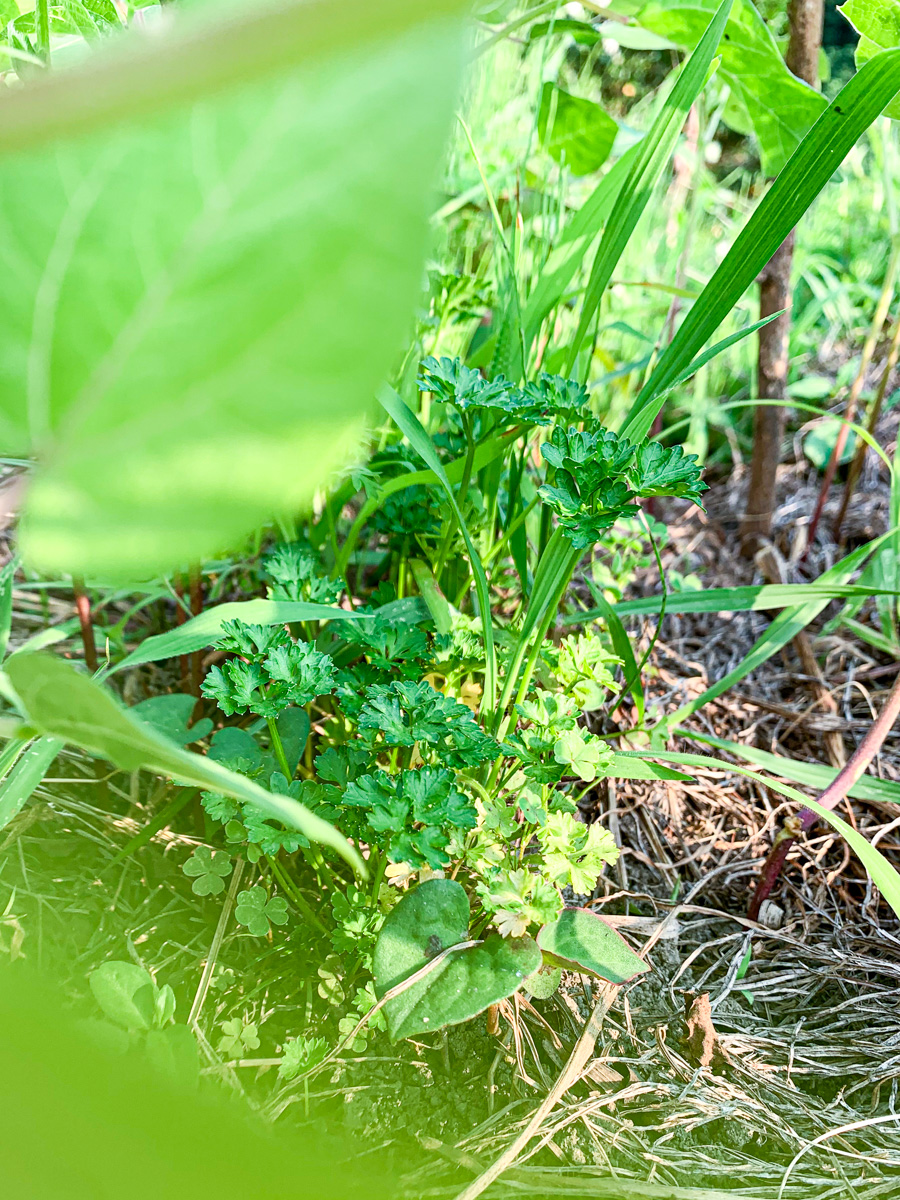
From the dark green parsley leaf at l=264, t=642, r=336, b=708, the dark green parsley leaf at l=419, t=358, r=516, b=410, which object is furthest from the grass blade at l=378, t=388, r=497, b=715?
the dark green parsley leaf at l=264, t=642, r=336, b=708

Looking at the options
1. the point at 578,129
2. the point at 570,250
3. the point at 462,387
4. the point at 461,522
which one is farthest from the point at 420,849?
the point at 578,129

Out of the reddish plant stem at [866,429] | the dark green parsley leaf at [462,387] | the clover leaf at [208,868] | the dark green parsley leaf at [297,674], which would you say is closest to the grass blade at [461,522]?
the dark green parsley leaf at [462,387]

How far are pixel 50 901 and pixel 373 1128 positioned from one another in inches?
14.7

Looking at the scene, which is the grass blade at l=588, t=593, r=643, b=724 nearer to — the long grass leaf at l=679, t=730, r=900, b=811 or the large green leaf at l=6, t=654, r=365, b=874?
the long grass leaf at l=679, t=730, r=900, b=811

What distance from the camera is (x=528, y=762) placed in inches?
27.2

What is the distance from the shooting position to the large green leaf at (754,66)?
872 millimetres

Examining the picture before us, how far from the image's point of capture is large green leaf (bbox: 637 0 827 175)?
2.86 feet

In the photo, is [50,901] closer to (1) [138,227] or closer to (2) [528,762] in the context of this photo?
(2) [528,762]

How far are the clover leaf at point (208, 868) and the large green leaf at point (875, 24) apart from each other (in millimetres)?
956

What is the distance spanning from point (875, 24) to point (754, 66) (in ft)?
0.41

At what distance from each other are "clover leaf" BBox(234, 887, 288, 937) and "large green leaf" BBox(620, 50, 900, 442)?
1.70 ft

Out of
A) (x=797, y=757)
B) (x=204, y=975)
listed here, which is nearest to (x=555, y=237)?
(x=797, y=757)

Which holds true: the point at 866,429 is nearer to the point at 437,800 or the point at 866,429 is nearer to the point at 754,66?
the point at 754,66

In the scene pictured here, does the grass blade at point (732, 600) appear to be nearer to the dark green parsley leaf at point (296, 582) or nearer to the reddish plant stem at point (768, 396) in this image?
the dark green parsley leaf at point (296, 582)
